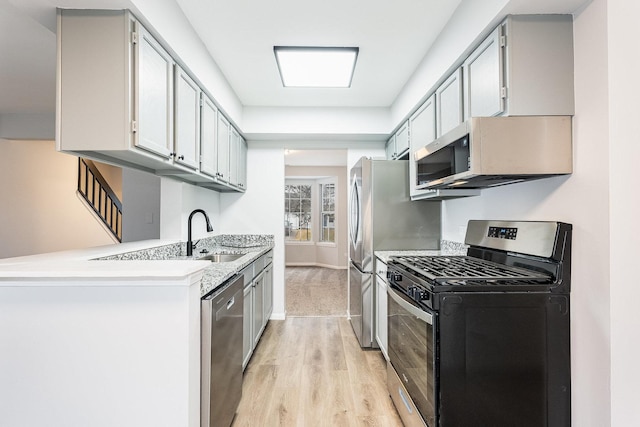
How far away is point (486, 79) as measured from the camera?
65.9 inches

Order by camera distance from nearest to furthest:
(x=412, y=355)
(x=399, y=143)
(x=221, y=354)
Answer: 1. (x=221, y=354)
2. (x=412, y=355)
3. (x=399, y=143)

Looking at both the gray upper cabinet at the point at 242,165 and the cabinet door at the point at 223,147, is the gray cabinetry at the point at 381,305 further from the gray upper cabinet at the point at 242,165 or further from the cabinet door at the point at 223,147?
the gray upper cabinet at the point at 242,165

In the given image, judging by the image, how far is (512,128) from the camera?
59.7 inches

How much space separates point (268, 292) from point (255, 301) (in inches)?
29.0

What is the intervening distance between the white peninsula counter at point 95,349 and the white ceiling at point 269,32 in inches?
49.2

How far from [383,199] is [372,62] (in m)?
1.17

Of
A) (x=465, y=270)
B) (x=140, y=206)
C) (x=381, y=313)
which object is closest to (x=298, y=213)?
(x=140, y=206)

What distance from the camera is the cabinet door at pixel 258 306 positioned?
2795mm

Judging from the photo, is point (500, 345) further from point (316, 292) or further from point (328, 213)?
point (328, 213)

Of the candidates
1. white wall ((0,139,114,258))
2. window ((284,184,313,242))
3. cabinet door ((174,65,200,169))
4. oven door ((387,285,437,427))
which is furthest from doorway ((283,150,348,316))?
oven door ((387,285,437,427))

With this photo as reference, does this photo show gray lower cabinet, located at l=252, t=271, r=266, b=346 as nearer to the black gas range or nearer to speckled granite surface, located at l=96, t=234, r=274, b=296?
speckled granite surface, located at l=96, t=234, r=274, b=296

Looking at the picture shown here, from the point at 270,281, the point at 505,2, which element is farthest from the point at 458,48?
the point at 270,281

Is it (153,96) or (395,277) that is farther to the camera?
(395,277)

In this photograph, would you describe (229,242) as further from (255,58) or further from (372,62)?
(372,62)
